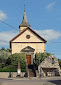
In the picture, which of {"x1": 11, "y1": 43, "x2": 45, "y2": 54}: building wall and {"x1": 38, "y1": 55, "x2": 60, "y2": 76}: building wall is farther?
{"x1": 11, "y1": 43, "x2": 45, "y2": 54}: building wall

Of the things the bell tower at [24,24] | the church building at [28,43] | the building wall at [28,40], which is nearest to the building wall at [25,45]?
the church building at [28,43]

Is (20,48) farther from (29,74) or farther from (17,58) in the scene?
(29,74)

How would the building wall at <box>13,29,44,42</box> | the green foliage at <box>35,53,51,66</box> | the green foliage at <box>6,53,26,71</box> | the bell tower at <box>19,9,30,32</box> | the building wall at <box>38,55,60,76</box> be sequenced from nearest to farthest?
the building wall at <box>38,55,60,76</box>, the green foliage at <box>6,53,26,71</box>, the green foliage at <box>35,53,51,66</box>, the building wall at <box>13,29,44,42</box>, the bell tower at <box>19,9,30,32</box>

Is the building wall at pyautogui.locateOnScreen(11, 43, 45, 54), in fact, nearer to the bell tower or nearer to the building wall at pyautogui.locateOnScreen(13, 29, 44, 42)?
the building wall at pyautogui.locateOnScreen(13, 29, 44, 42)

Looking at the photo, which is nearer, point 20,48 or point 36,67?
point 36,67

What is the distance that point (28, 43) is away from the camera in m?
45.6

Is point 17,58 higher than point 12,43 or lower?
lower

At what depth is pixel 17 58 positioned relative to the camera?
40.0 meters

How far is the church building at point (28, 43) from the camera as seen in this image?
4534 cm

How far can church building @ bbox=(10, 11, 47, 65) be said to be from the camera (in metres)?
45.3

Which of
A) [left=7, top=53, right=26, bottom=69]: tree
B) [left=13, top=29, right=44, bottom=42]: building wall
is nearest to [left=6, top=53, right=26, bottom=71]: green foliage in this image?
[left=7, top=53, right=26, bottom=69]: tree

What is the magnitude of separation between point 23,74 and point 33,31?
39.3ft

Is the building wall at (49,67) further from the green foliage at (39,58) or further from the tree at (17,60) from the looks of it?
the tree at (17,60)

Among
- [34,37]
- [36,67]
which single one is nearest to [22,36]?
[34,37]
